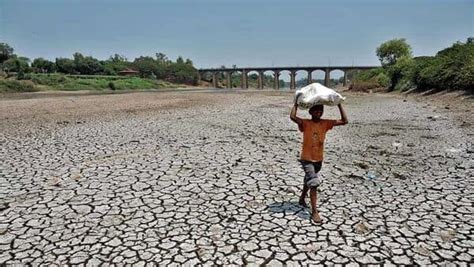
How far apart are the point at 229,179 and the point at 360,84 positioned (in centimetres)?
4712

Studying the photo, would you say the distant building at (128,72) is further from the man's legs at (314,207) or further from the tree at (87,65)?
the man's legs at (314,207)

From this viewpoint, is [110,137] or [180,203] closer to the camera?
[180,203]

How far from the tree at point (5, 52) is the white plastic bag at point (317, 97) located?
97.2m

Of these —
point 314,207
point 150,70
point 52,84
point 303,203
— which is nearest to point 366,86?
point 303,203

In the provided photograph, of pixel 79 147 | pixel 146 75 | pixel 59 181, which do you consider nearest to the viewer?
pixel 59 181

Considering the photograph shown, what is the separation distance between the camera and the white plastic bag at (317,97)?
3850mm

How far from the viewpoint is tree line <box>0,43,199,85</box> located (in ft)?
243

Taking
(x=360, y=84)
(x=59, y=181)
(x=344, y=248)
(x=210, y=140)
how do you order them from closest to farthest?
(x=344, y=248) < (x=59, y=181) < (x=210, y=140) < (x=360, y=84)

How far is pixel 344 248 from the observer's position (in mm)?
3646

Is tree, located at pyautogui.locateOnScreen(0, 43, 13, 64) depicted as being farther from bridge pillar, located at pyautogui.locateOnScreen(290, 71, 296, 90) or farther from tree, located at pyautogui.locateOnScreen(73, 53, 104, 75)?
bridge pillar, located at pyautogui.locateOnScreen(290, 71, 296, 90)

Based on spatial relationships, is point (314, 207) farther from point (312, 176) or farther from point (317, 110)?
point (317, 110)

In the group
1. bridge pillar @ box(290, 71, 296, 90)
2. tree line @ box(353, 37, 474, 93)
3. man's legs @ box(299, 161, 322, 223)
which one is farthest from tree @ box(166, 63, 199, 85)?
man's legs @ box(299, 161, 322, 223)

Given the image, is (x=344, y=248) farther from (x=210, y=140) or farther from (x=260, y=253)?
(x=210, y=140)

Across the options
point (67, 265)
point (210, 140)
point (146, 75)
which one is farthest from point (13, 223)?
point (146, 75)
